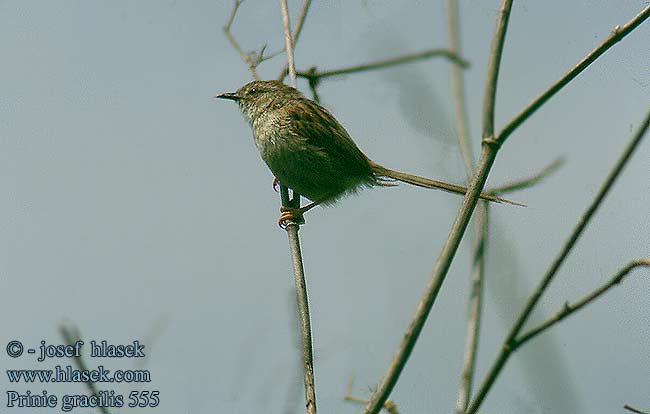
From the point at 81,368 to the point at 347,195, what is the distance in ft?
13.3

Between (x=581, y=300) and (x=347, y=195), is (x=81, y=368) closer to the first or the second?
(x=581, y=300)

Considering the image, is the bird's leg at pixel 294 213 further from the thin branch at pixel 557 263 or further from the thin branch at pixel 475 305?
the thin branch at pixel 557 263

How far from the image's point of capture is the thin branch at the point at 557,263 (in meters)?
2.09

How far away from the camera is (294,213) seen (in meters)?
4.29

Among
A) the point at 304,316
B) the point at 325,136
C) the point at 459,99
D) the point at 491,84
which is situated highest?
the point at 325,136

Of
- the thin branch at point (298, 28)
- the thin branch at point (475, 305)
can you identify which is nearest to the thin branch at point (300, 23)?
the thin branch at point (298, 28)

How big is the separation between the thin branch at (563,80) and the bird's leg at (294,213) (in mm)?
1546

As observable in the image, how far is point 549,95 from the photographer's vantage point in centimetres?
227

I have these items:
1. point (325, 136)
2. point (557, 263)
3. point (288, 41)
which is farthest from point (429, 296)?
point (325, 136)

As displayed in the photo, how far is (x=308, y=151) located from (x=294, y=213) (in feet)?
4.46

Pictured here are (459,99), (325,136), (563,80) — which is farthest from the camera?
(325,136)

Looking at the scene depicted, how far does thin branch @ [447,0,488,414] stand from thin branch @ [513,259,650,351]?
37 cm

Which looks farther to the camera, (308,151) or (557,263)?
(308,151)

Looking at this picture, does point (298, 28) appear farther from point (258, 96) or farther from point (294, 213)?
point (258, 96)
